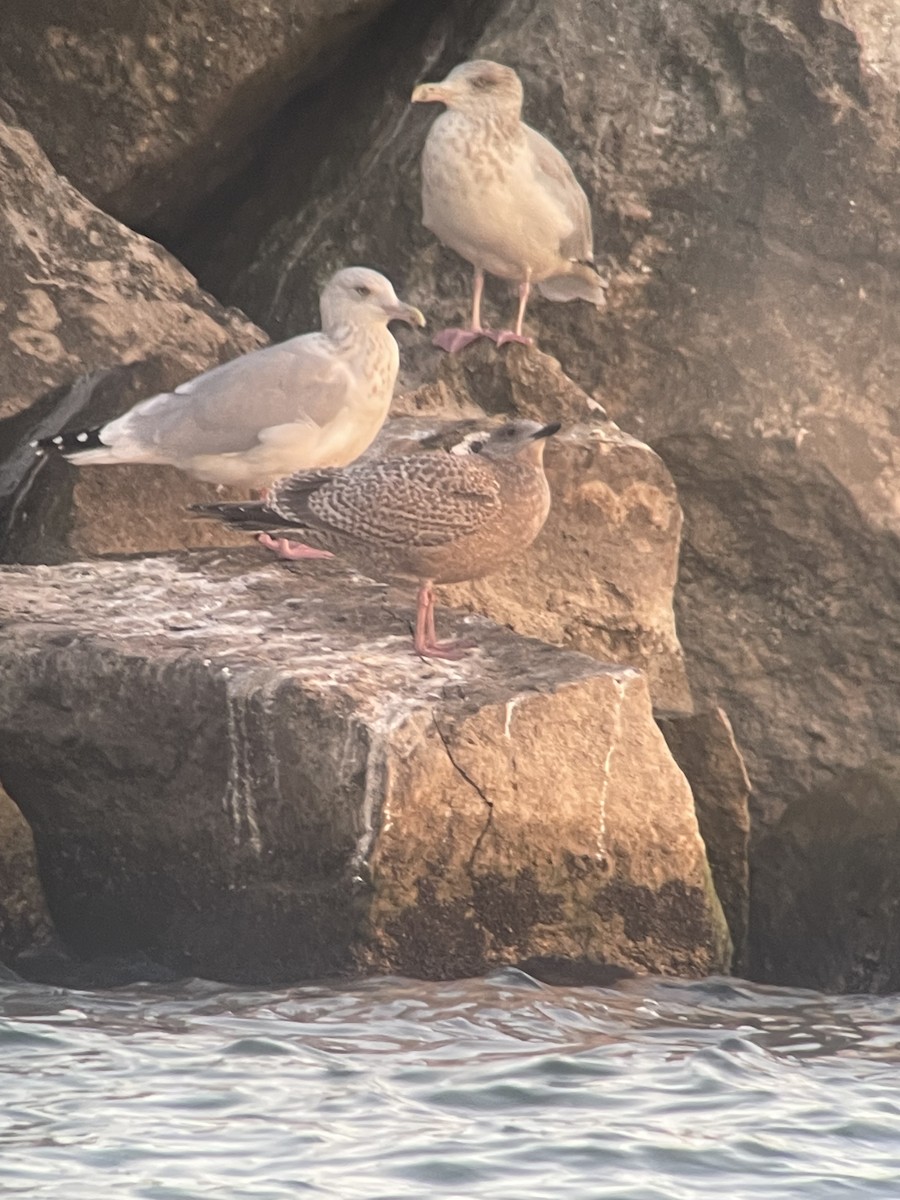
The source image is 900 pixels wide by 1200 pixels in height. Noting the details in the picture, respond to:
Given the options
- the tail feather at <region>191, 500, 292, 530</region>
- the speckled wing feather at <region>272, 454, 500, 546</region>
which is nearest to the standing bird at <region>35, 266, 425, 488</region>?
the tail feather at <region>191, 500, 292, 530</region>

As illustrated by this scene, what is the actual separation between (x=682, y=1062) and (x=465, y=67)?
4.56 m

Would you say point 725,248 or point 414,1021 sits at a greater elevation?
point 725,248

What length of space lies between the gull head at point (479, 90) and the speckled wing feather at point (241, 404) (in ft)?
4.99

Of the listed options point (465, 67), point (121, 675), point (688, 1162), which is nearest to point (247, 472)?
point (121, 675)

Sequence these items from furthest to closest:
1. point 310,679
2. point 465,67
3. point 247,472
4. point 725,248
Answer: point 725,248
point 465,67
point 247,472
point 310,679

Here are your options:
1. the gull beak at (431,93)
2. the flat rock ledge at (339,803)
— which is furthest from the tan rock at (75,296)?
the flat rock ledge at (339,803)

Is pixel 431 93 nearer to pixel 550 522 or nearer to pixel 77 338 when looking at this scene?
pixel 77 338

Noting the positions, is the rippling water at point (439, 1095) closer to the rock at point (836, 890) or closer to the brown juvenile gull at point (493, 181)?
the rock at point (836, 890)

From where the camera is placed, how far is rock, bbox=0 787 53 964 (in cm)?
657

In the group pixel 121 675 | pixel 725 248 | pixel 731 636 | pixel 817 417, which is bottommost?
pixel 121 675

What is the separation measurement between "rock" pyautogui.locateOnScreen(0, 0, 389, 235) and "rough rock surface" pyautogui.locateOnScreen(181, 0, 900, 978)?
593mm

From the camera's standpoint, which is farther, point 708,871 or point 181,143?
point 181,143

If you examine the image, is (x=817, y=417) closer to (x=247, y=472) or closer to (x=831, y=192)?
(x=831, y=192)

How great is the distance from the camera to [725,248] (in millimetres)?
9453
